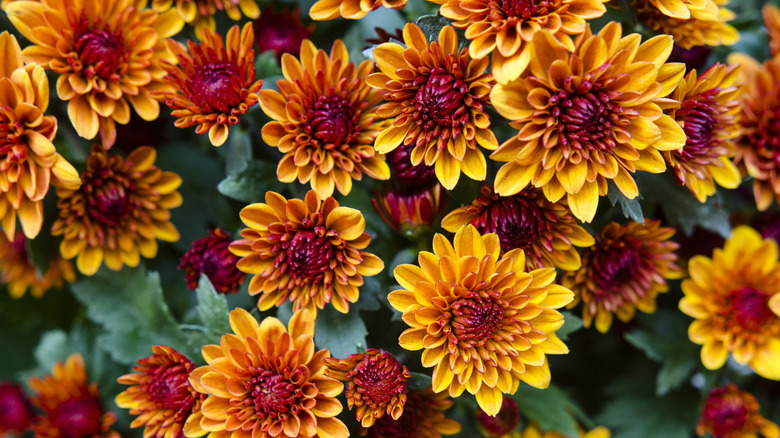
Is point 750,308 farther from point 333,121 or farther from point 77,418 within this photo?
point 77,418

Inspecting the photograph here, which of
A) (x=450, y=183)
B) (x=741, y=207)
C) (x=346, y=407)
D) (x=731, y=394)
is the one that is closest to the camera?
(x=450, y=183)

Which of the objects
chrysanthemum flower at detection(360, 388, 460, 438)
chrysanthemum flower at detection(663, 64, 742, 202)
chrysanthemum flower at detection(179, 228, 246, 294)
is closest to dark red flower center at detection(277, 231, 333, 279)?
chrysanthemum flower at detection(179, 228, 246, 294)

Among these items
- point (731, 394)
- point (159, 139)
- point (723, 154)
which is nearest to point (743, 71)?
point (723, 154)

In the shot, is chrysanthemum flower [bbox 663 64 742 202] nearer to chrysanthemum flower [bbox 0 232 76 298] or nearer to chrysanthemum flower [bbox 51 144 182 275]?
chrysanthemum flower [bbox 51 144 182 275]

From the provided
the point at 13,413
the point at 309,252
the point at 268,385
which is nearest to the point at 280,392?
the point at 268,385

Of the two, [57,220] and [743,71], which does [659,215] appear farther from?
[57,220]
